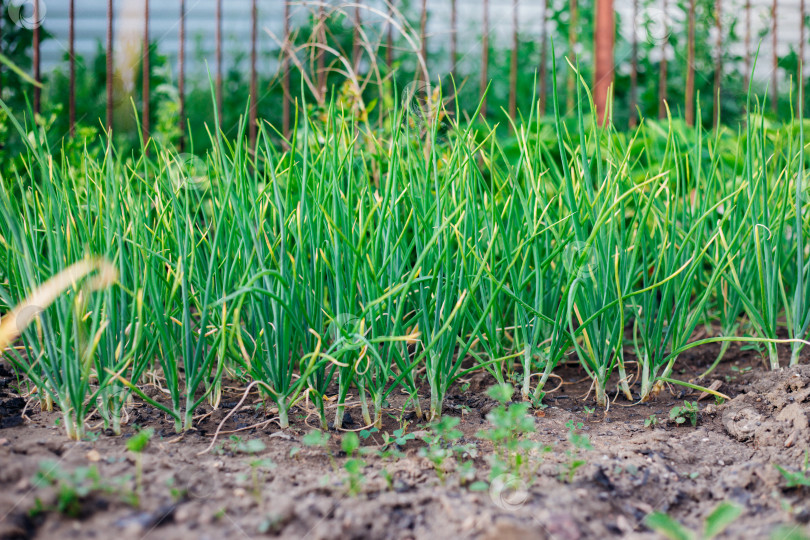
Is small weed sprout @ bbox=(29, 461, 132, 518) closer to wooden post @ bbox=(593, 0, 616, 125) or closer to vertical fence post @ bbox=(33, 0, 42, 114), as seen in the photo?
vertical fence post @ bbox=(33, 0, 42, 114)

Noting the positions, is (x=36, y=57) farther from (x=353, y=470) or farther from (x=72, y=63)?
(x=353, y=470)

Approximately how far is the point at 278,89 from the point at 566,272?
12.2ft

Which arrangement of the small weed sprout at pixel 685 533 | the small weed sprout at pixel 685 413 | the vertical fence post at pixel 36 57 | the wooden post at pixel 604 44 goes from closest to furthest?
the small weed sprout at pixel 685 533, the small weed sprout at pixel 685 413, the vertical fence post at pixel 36 57, the wooden post at pixel 604 44

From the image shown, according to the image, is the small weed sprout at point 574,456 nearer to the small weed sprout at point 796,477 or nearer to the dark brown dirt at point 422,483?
the dark brown dirt at point 422,483

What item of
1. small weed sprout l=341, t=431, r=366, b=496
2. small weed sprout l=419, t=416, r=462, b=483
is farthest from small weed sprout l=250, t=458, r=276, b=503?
small weed sprout l=419, t=416, r=462, b=483

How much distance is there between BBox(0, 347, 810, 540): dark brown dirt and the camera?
862mm

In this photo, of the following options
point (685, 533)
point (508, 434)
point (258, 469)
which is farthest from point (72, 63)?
point (685, 533)

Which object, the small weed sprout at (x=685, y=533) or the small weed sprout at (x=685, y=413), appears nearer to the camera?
the small weed sprout at (x=685, y=533)

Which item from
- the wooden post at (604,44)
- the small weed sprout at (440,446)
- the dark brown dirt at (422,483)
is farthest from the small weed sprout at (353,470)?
the wooden post at (604,44)

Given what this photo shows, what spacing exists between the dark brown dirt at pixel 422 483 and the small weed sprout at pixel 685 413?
0.02 meters

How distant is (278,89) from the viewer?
459 cm

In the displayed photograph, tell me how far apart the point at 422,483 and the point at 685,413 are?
2.45ft

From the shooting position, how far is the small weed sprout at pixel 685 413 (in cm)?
136

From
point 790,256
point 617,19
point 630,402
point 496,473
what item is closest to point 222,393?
point 496,473
